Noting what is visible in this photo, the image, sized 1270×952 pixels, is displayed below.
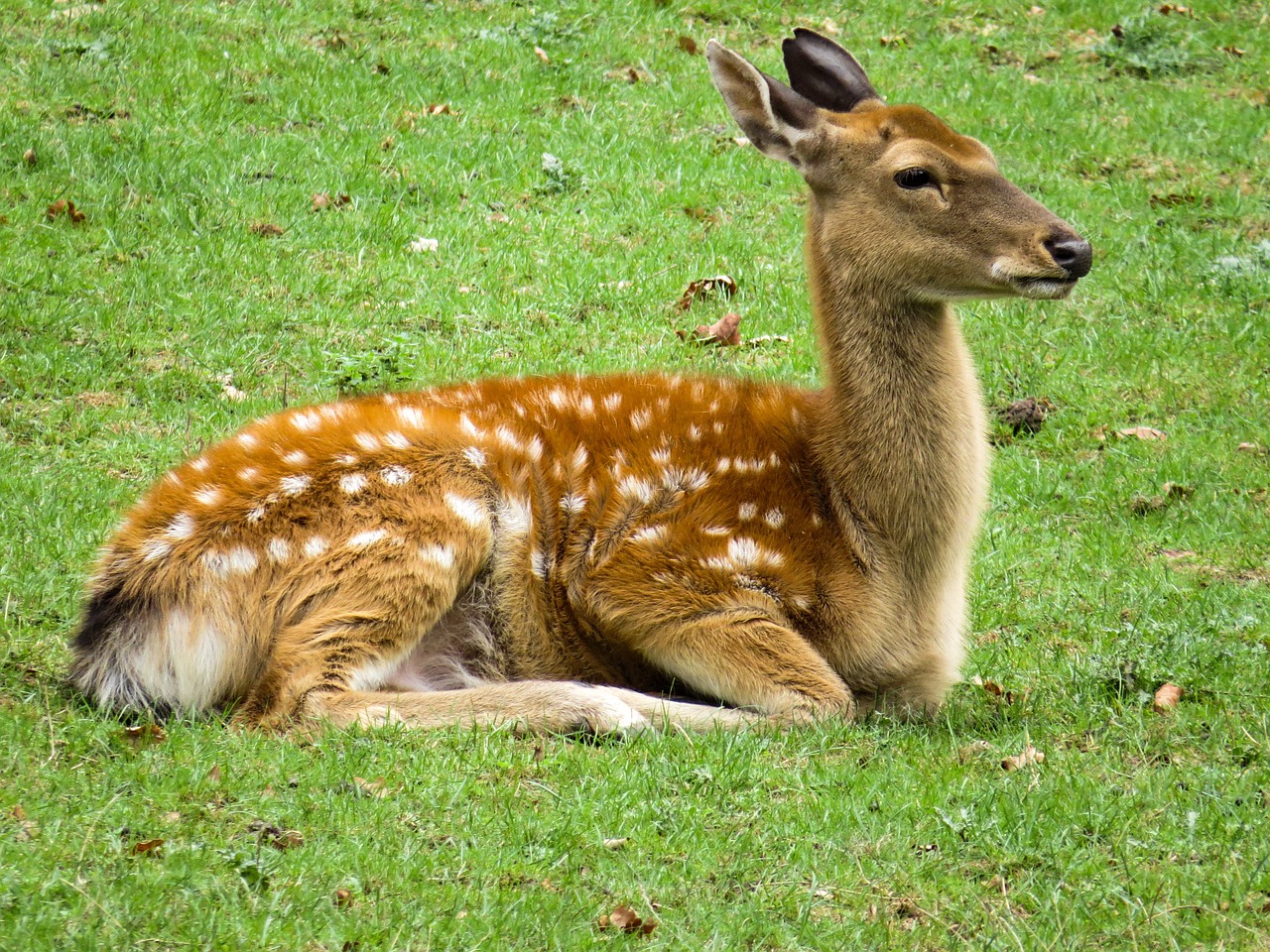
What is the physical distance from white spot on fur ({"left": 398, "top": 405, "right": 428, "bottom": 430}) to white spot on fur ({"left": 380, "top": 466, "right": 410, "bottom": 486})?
0.22m

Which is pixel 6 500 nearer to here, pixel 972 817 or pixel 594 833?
pixel 594 833

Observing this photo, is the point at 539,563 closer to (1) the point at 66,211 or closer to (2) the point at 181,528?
(2) the point at 181,528

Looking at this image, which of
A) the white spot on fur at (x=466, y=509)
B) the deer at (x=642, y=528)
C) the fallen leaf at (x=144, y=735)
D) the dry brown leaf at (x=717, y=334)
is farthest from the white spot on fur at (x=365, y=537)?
the dry brown leaf at (x=717, y=334)

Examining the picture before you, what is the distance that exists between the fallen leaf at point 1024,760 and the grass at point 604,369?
7cm

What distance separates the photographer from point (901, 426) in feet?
18.4

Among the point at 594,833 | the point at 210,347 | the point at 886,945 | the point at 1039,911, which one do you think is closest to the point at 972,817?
the point at 1039,911

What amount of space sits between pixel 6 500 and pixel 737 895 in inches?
149

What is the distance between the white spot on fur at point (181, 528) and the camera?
5.03m

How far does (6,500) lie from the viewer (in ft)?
20.5

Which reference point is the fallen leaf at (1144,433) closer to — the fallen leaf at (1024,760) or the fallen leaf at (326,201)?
the fallen leaf at (1024,760)

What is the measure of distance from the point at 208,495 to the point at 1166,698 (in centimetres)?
332

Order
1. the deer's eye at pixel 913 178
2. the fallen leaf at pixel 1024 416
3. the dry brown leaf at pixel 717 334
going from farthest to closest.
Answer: the dry brown leaf at pixel 717 334, the fallen leaf at pixel 1024 416, the deer's eye at pixel 913 178

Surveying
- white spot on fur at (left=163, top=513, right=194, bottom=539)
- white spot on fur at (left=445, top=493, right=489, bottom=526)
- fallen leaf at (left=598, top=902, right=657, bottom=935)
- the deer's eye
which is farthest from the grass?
the deer's eye

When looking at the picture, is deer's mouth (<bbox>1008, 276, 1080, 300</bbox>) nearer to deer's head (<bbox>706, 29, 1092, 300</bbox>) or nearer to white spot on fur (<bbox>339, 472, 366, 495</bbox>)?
deer's head (<bbox>706, 29, 1092, 300</bbox>)
